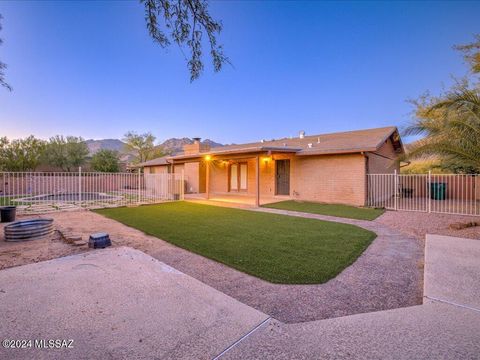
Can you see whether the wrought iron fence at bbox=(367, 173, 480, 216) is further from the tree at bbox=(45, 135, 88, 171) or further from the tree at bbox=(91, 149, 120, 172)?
the tree at bbox=(45, 135, 88, 171)

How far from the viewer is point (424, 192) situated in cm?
1608

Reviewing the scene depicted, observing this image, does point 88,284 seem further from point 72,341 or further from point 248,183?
point 248,183

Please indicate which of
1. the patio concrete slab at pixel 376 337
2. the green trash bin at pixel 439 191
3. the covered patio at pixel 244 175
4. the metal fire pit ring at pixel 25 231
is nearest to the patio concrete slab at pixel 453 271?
the patio concrete slab at pixel 376 337

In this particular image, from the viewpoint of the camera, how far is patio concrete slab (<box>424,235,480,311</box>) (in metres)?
3.02

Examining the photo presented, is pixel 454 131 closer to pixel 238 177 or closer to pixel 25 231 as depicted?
pixel 25 231

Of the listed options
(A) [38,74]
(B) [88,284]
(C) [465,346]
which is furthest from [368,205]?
(A) [38,74]

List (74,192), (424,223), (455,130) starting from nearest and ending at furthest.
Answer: (455,130), (424,223), (74,192)

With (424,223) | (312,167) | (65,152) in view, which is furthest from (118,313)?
(65,152)

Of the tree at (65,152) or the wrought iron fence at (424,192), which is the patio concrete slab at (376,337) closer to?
the wrought iron fence at (424,192)

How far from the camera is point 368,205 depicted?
1209 cm

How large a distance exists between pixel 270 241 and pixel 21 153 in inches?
1367

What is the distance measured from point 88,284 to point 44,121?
18300mm

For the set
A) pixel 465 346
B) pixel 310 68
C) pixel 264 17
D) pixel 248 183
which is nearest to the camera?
pixel 465 346

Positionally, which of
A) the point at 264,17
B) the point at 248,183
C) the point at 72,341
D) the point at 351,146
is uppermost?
the point at 264,17
